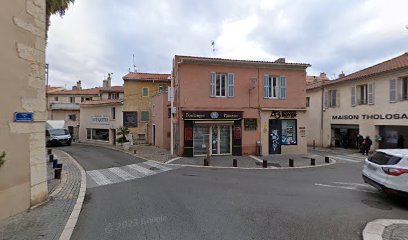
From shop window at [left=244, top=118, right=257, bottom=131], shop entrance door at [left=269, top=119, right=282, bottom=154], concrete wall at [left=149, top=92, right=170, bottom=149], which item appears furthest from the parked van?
shop entrance door at [left=269, top=119, right=282, bottom=154]

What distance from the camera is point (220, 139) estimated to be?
57.6 feet

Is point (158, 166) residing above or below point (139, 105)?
below

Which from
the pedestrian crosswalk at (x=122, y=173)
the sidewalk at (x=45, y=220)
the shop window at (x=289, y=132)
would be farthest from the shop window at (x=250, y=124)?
the sidewalk at (x=45, y=220)

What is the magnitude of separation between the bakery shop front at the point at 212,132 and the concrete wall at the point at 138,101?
1171cm

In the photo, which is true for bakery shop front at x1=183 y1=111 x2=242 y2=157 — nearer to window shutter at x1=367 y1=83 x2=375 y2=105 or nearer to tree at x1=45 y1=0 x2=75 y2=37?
tree at x1=45 y1=0 x2=75 y2=37

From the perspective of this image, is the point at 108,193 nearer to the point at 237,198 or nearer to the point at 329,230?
the point at 237,198

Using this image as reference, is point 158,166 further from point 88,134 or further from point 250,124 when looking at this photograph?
point 88,134

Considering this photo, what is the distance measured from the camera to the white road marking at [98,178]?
10031 mm

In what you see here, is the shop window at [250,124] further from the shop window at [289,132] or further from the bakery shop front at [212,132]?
the shop window at [289,132]

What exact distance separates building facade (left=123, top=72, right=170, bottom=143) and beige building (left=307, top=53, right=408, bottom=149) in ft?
51.8

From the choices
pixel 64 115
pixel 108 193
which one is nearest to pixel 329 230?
pixel 108 193

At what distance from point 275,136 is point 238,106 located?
3.44m

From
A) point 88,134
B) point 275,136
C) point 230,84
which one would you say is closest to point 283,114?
point 275,136

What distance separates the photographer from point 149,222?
18.3 feet
